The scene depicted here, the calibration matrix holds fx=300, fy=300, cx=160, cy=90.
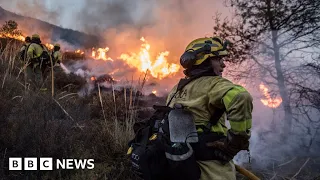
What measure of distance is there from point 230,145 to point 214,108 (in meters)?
0.32

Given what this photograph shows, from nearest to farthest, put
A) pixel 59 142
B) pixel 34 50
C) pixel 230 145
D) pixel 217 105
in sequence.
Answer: pixel 230 145
pixel 217 105
pixel 59 142
pixel 34 50

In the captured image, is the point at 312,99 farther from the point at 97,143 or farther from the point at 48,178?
the point at 48,178

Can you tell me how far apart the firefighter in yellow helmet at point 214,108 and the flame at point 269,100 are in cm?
491

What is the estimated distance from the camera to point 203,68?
247 cm

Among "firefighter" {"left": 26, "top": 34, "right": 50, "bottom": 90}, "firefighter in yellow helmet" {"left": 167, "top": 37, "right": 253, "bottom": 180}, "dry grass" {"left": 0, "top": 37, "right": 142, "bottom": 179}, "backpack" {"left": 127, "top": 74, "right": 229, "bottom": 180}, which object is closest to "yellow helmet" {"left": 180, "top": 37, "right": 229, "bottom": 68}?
"firefighter in yellow helmet" {"left": 167, "top": 37, "right": 253, "bottom": 180}

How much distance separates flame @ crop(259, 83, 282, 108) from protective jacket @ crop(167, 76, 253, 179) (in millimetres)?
5045

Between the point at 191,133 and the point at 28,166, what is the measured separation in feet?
9.29

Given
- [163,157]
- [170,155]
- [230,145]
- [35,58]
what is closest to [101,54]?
[35,58]

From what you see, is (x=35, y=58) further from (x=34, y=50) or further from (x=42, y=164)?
(x=42, y=164)

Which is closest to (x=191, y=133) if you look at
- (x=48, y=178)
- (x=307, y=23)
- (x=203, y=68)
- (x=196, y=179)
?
(x=196, y=179)

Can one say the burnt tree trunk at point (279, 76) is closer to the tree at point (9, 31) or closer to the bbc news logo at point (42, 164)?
the bbc news logo at point (42, 164)

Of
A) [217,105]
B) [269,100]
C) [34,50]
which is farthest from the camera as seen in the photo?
[34,50]

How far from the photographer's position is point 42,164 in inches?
163

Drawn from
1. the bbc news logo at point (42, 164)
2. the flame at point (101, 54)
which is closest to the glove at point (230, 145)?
the bbc news logo at point (42, 164)
